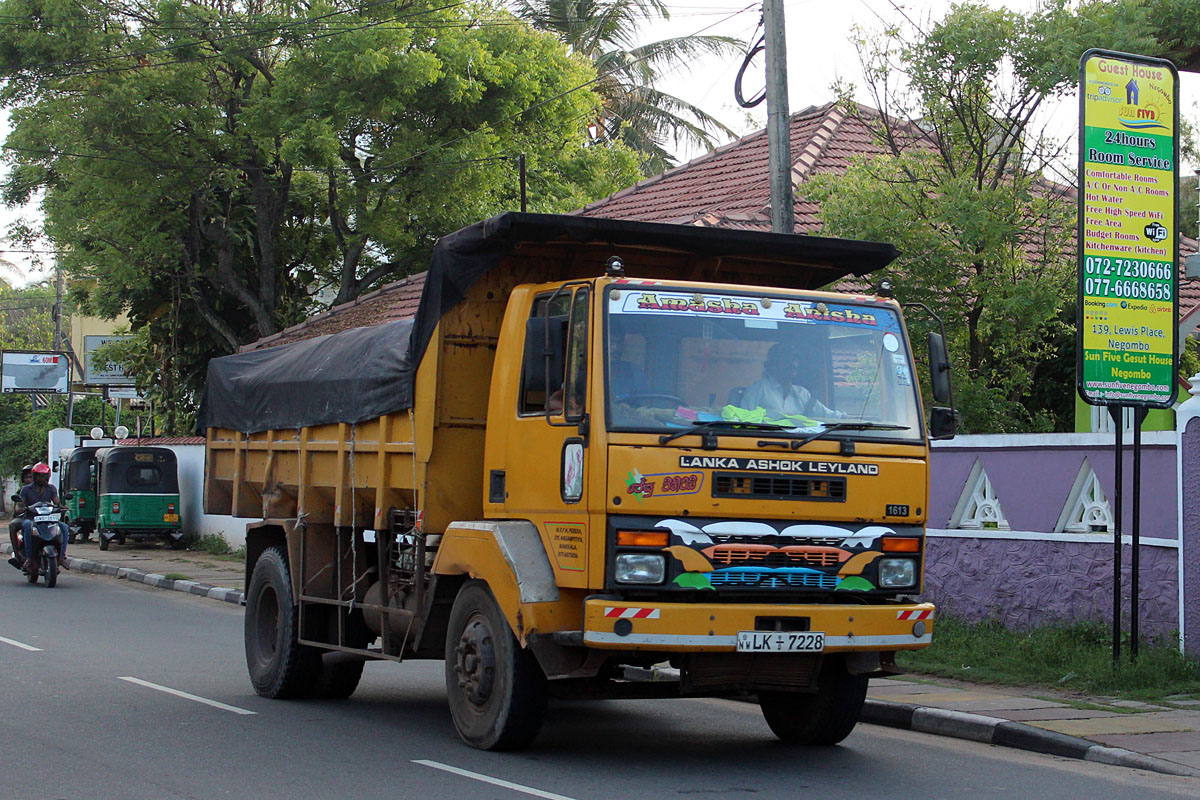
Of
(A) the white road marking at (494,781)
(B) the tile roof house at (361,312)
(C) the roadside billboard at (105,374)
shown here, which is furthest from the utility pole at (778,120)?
(C) the roadside billboard at (105,374)

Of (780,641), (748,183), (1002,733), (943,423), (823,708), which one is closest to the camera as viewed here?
(780,641)

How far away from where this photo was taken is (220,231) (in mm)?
27219

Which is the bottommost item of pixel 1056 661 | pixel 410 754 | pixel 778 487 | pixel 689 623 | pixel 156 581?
pixel 156 581

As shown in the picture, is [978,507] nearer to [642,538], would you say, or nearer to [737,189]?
[642,538]

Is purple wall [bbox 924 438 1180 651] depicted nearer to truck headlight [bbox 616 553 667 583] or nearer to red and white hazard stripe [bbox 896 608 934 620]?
red and white hazard stripe [bbox 896 608 934 620]

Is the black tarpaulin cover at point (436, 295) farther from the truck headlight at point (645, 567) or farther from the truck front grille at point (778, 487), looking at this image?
the truck headlight at point (645, 567)

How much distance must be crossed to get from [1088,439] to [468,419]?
18.7 feet

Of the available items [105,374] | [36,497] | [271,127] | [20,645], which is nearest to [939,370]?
[20,645]

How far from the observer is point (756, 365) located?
783cm

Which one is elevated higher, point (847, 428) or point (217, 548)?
point (847, 428)

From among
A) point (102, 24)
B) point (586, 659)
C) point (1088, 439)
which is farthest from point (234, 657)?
point (102, 24)

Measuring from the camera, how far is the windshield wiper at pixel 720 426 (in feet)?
24.1

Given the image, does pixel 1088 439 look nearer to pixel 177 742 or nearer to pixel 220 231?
pixel 177 742

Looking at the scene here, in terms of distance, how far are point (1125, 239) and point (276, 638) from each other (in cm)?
713
